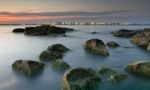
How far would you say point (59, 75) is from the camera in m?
27.9

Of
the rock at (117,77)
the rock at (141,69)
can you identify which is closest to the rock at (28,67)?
the rock at (117,77)

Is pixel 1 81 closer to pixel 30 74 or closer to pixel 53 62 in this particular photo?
pixel 30 74

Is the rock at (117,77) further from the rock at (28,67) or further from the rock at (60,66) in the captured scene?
the rock at (28,67)

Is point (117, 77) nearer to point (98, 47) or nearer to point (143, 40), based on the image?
point (98, 47)

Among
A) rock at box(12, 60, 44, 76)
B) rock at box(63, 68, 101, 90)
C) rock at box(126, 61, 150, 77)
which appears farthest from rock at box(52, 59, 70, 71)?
rock at box(63, 68, 101, 90)

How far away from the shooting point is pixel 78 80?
843 inches

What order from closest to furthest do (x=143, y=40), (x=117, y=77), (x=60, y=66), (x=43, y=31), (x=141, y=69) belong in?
(x=117, y=77)
(x=141, y=69)
(x=60, y=66)
(x=143, y=40)
(x=43, y=31)

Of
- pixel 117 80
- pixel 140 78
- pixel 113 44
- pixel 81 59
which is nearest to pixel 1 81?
pixel 117 80

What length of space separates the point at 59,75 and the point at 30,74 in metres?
2.41

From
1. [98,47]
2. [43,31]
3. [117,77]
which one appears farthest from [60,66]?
[43,31]

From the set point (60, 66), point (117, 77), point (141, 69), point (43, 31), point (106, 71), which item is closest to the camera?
point (117, 77)

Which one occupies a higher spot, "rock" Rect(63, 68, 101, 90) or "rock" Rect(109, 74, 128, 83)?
"rock" Rect(63, 68, 101, 90)

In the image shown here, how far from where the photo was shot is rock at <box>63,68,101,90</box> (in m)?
21.1

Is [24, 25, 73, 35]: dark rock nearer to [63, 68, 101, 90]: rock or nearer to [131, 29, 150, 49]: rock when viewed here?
[131, 29, 150, 49]: rock
